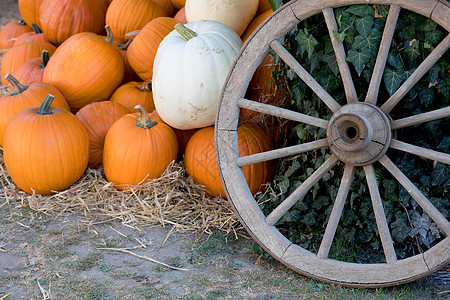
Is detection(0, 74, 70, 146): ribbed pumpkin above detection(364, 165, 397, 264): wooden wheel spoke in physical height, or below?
below

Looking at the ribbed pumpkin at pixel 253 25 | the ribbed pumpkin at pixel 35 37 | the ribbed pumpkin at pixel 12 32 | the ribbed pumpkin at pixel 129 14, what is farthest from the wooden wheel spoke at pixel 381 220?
the ribbed pumpkin at pixel 12 32

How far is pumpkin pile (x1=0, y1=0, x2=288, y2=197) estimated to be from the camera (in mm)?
2756

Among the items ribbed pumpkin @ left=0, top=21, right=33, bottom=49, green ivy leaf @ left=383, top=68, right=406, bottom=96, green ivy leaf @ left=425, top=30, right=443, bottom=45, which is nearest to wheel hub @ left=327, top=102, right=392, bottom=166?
green ivy leaf @ left=383, top=68, right=406, bottom=96

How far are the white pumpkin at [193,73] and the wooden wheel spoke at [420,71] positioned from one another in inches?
40.9

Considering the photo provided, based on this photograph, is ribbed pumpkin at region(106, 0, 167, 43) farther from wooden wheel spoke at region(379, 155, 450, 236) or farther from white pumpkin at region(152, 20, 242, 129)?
wooden wheel spoke at region(379, 155, 450, 236)

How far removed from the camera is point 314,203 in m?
2.43

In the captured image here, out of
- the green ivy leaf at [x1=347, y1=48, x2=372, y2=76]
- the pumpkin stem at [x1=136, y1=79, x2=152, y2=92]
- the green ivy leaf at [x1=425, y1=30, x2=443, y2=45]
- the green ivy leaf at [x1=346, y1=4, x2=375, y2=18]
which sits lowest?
the pumpkin stem at [x1=136, y1=79, x2=152, y2=92]

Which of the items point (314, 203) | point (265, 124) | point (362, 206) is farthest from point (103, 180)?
point (362, 206)

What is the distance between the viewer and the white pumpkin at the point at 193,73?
2.72m

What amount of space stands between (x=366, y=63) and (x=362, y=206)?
2.19ft

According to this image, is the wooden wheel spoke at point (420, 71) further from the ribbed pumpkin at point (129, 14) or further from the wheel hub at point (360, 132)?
the ribbed pumpkin at point (129, 14)

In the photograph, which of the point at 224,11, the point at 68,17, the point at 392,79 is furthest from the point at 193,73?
the point at 68,17

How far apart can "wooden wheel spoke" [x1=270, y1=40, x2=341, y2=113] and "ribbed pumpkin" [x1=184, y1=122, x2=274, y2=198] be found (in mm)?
694

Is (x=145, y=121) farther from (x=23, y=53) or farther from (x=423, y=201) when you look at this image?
(x=23, y=53)
